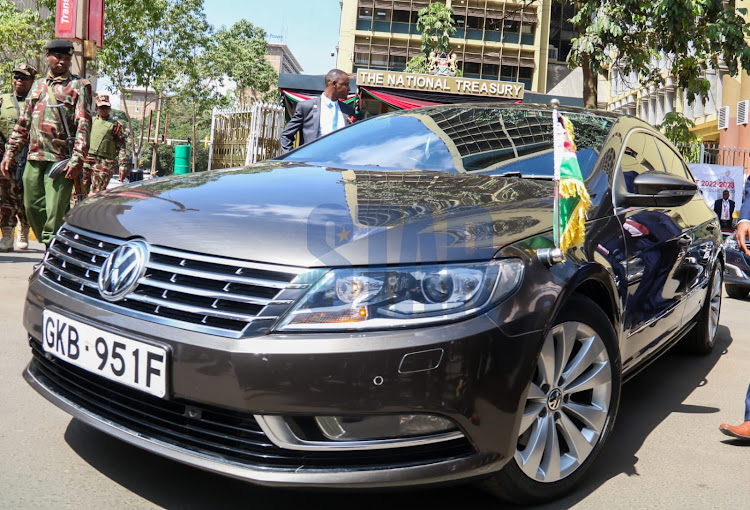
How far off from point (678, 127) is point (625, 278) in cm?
1201

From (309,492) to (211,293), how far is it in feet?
1.99

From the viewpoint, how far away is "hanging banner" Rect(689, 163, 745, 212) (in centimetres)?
1603

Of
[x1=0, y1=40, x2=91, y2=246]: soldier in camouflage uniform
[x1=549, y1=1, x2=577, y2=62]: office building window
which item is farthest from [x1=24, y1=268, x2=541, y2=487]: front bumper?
[x1=549, y1=1, x2=577, y2=62]: office building window

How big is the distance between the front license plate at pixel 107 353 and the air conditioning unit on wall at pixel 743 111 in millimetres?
26275

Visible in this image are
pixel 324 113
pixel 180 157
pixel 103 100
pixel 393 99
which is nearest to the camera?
pixel 324 113

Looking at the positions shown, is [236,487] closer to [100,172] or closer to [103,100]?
[103,100]

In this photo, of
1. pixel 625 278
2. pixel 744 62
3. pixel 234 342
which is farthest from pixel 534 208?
pixel 744 62

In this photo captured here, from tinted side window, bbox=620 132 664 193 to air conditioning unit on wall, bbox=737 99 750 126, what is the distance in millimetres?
23580

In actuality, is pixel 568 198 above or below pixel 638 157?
below

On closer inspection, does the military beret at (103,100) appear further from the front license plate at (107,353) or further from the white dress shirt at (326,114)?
the front license plate at (107,353)

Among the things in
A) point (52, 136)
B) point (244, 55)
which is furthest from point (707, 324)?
point (244, 55)

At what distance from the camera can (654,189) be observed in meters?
3.04

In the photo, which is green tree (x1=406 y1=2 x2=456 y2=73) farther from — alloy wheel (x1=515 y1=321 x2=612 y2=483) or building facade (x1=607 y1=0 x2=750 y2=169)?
alloy wheel (x1=515 y1=321 x2=612 y2=483)

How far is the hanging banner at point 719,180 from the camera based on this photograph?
631 inches
